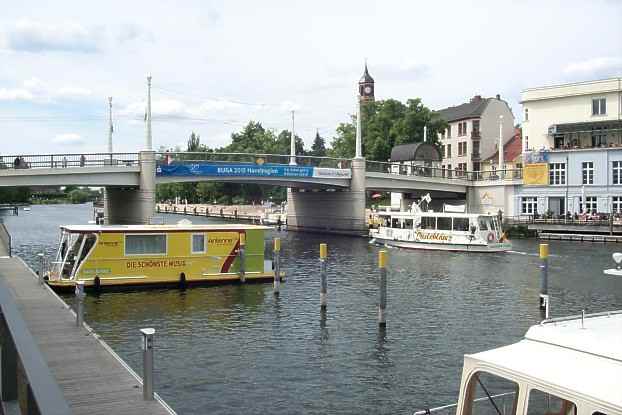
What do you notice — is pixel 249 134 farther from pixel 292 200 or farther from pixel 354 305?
pixel 354 305

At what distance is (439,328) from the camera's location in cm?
2284

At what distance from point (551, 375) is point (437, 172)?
2641 inches

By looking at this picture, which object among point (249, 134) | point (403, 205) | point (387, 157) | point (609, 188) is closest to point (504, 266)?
point (609, 188)

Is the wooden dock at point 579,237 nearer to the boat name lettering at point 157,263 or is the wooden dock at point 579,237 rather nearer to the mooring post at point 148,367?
the boat name lettering at point 157,263

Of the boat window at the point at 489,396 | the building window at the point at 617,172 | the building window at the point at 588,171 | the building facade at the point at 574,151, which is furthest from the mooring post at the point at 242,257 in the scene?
the building window at the point at 617,172

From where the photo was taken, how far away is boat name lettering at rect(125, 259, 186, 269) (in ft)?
98.7

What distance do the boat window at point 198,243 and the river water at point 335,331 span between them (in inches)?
76.8

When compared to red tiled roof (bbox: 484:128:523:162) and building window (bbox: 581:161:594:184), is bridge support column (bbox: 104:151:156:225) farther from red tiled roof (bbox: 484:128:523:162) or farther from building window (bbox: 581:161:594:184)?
red tiled roof (bbox: 484:128:523:162)

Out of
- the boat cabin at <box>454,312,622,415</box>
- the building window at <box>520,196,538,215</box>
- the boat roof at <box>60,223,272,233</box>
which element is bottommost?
the boat cabin at <box>454,312,622,415</box>

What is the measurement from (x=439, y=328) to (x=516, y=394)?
15.9m

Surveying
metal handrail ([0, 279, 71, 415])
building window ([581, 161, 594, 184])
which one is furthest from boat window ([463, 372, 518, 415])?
building window ([581, 161, 594, 184])

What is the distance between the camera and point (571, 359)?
717cm

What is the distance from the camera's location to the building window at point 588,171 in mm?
67500

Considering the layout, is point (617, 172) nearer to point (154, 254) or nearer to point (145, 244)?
point (154, 254)
